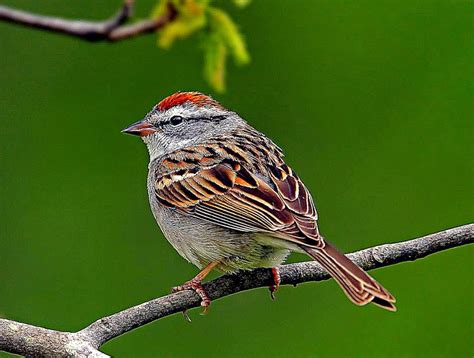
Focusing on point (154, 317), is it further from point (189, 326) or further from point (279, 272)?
point (189, 326)

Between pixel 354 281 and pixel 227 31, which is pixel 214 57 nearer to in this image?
pixel 227 31

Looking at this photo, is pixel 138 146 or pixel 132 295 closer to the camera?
pixel 132 295

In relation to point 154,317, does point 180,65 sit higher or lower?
higher

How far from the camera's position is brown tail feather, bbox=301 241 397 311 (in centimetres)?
389

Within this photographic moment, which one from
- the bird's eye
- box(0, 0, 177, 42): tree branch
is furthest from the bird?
box(0, 0, 177, 42): tree branch

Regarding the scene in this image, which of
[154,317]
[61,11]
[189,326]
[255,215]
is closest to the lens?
[154,317]

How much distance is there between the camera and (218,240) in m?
4.67

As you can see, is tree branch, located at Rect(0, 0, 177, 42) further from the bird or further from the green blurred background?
the green blurred background

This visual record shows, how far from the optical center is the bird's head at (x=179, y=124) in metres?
5.61

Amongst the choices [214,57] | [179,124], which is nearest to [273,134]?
[179,124]

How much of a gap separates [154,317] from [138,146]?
11.0 feet

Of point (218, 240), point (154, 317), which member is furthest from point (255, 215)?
point (154, 317)

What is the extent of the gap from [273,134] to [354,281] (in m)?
3.11

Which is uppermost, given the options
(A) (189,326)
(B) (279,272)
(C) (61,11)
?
(C) (61,11)
